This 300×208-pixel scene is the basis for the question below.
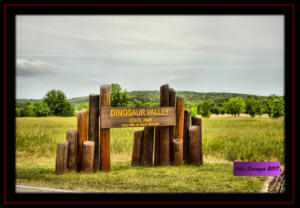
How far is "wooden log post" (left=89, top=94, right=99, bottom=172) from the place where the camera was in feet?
24.3

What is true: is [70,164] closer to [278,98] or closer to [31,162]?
[31,162]

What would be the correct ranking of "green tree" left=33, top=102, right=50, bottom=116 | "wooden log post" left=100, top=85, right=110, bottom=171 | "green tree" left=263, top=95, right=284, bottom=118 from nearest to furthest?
"wooden log post" left=100, top=85, right=110, bottom=171, "green tree" left=263, top=95, right=284, bottom=118, "green tree" left=33, top=102, right=50, bottom=116

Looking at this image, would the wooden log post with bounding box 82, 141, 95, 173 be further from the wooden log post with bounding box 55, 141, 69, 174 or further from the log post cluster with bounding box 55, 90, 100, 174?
the wooden log post with bounding box 55, 141, 69, 174

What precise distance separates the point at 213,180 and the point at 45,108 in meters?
46.3

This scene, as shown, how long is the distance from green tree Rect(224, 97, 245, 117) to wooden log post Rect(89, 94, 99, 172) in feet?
137

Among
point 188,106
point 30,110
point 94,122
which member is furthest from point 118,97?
point 30,110

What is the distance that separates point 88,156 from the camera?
7250 mm

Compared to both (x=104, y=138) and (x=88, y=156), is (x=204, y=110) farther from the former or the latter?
(x=88, y=156)

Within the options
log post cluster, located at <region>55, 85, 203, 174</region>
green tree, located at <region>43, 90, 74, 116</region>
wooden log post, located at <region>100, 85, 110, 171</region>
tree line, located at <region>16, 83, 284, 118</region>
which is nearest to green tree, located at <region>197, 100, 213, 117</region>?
tree line, located at <region>16, 83, 284, 118</region>

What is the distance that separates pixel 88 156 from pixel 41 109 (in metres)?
44.2

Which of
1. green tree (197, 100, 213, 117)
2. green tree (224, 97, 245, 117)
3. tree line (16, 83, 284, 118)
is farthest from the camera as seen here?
green tree (224, 97, 245, 117)

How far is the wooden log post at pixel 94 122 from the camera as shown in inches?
291

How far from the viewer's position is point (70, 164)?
7.20 meters

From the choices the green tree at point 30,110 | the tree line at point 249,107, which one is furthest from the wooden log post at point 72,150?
the green tree at point 30,110
